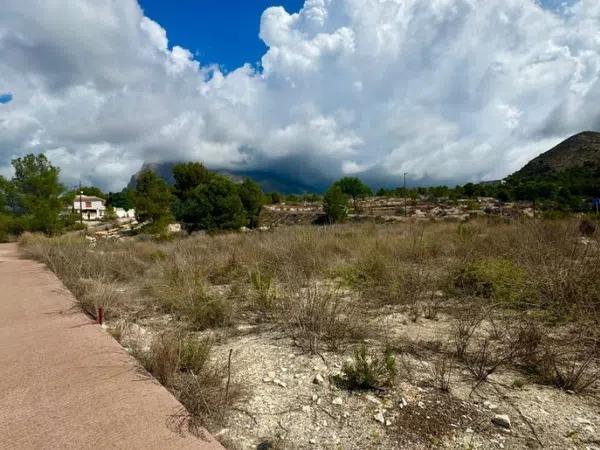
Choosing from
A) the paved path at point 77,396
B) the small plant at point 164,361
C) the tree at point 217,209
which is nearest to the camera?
the paved path at point 77,396

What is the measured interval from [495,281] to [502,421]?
3.50 meters

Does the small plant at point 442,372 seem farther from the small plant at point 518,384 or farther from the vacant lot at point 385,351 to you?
the small plant at point 518,384

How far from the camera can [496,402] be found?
263cm

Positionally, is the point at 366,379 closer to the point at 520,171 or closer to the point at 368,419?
the point at 368,419

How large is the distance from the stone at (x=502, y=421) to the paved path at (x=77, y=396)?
5.78ft

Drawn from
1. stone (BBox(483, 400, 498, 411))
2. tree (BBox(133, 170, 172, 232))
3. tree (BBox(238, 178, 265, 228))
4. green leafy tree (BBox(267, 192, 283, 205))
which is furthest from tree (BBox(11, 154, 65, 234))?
green leafy tree (BBox(267, 192, 283, 205))

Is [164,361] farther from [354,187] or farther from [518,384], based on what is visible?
[354,187]

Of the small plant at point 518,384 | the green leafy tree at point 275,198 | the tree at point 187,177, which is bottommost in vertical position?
the small plant at point 518,384

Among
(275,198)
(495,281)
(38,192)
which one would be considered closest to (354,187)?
(275,198)

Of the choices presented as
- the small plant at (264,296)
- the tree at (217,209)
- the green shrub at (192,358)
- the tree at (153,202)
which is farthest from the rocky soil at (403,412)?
the tree at (153,202)

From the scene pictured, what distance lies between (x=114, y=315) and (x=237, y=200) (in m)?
22.6

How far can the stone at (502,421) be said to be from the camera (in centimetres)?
234

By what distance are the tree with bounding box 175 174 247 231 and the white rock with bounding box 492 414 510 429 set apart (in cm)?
2449

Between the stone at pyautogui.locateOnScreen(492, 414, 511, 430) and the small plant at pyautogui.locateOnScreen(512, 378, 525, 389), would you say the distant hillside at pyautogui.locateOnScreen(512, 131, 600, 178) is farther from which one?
the stone at pyautogui.locateOnScreen(492, 414, 511, 430)
